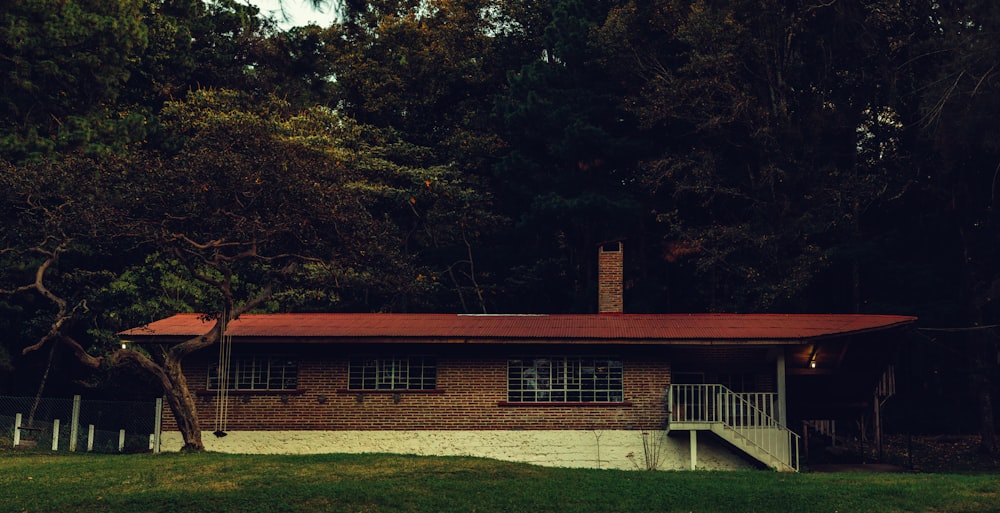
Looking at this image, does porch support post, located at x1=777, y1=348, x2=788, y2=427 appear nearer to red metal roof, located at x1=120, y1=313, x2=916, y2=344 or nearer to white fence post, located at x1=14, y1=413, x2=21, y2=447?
red metal roof, located at x1=120, y1=313, x2=916, y2=344

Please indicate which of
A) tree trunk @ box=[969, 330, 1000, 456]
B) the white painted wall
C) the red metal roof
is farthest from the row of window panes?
tree trunk @ box=[969, 330, 1000, 456]

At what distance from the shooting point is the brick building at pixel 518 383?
79.6ft

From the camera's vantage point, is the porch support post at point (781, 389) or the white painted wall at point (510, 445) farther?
the white painted wall at point (510, 445)

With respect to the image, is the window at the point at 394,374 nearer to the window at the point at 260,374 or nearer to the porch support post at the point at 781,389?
the window at the point at 260,374

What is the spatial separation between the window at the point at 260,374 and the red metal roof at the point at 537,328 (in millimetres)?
760

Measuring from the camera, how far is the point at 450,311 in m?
42.5

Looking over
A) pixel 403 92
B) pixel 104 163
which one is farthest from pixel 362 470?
pixel 403 92

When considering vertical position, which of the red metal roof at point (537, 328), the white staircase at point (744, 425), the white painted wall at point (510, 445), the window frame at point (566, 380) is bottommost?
the white painted wall at point (510, 445)

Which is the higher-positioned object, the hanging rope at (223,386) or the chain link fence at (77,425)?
the hanging rope at (223,386)

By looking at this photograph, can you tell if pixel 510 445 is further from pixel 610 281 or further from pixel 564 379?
pixel 610 281

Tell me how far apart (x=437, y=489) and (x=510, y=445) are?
7.07 meters

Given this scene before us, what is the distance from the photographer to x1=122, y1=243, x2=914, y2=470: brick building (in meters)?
24.3

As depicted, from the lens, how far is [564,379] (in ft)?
81.9

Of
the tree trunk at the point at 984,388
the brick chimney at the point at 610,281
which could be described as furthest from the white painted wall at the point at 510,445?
the tree trunk at the point at 984,388
